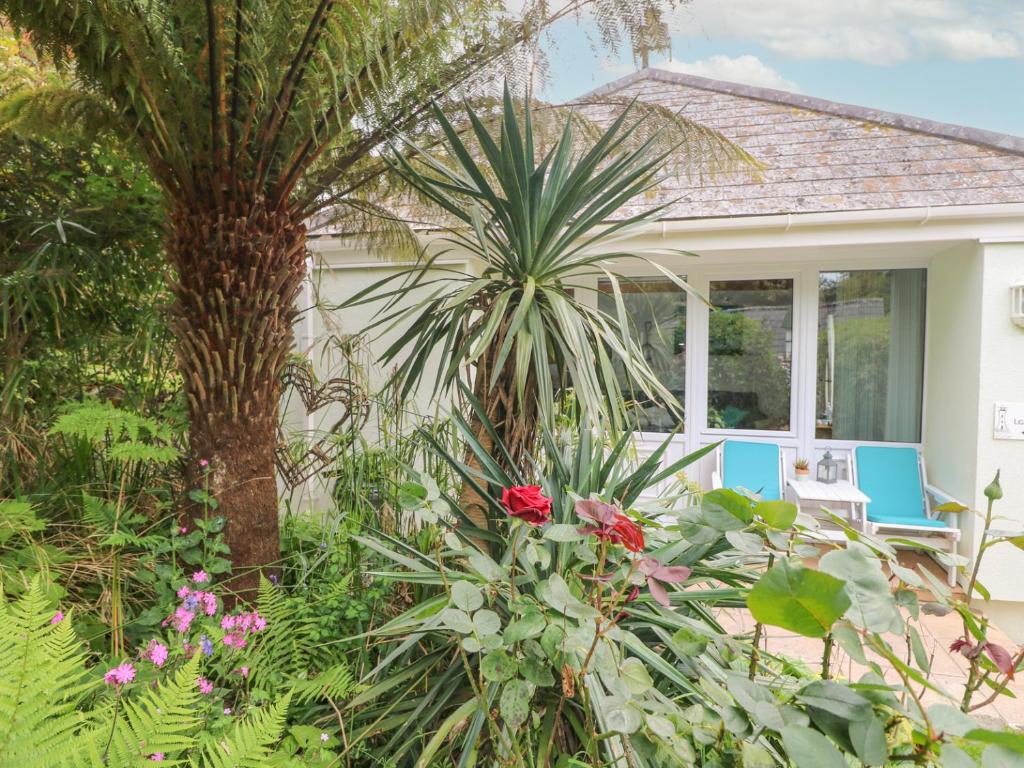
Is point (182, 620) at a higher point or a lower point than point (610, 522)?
lower

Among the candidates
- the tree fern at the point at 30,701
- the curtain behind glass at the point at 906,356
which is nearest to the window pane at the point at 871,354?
the curtain behind glass at the point at 906,356

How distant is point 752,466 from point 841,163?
3.07 meters

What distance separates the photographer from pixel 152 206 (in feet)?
10.6

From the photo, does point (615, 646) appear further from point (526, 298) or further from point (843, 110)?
point (843, 110)

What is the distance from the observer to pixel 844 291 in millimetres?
5891

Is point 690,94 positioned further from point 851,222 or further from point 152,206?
point 152,206

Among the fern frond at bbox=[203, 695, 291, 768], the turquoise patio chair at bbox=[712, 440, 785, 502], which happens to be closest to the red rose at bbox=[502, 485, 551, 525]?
the fern frond at bbox=[203, 695, 291, 768]

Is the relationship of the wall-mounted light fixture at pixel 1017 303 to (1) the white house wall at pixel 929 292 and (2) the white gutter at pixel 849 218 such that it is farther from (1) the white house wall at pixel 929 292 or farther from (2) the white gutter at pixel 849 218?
(2) the white gutter at pixel 849 218

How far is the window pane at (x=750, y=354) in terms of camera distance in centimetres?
604

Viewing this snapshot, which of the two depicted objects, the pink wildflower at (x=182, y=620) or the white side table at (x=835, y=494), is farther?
the white side table at (x=835, y=494)

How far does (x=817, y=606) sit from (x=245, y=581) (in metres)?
2.23

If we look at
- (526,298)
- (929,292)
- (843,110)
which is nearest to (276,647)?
(526,298)

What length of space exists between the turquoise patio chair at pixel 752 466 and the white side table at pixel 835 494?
0.17 m

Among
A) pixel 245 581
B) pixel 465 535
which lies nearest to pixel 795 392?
pixel 465 535
